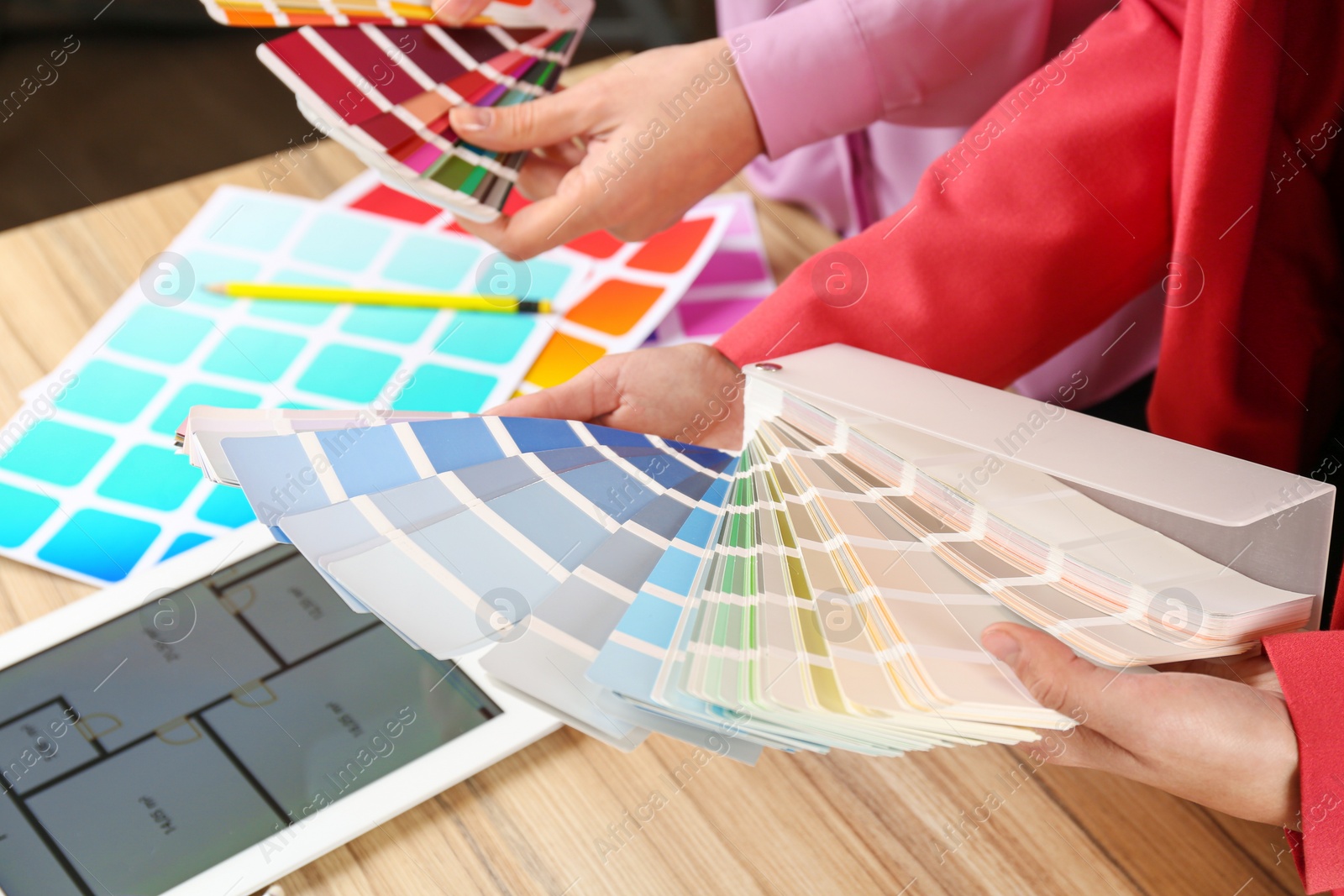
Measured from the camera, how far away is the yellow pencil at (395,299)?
0.86 m

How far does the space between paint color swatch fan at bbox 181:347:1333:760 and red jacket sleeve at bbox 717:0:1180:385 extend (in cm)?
19

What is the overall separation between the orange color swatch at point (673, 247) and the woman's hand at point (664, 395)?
0.24 metres

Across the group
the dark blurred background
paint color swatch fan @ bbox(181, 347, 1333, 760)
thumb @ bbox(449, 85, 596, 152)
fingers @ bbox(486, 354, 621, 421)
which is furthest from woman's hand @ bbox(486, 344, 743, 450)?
the dark blurred background

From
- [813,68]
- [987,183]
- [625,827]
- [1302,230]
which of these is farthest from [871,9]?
[625,827]

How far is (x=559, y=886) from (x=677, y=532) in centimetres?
22

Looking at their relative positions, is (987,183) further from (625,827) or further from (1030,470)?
(625,827)

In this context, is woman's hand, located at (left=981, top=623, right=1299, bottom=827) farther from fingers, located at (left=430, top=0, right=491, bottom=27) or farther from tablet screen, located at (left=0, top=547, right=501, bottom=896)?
fingers, located at (left=430, top=0, right=491, bottom=27)

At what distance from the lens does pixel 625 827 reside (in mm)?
551

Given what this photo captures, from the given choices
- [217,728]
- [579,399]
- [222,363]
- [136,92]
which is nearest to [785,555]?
[579,399]

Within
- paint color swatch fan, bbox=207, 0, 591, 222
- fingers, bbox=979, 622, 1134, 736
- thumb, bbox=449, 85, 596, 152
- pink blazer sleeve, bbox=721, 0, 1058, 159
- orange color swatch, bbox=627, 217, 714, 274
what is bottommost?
fingers, bbox=979, 622, 1134, 736

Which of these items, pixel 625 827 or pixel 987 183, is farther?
pixel 987 183

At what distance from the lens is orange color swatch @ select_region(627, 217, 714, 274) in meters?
0.90

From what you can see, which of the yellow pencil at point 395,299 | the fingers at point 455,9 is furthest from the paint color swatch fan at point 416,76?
the yellow pencil at point 395,299

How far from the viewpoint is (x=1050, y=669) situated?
0.44 m
